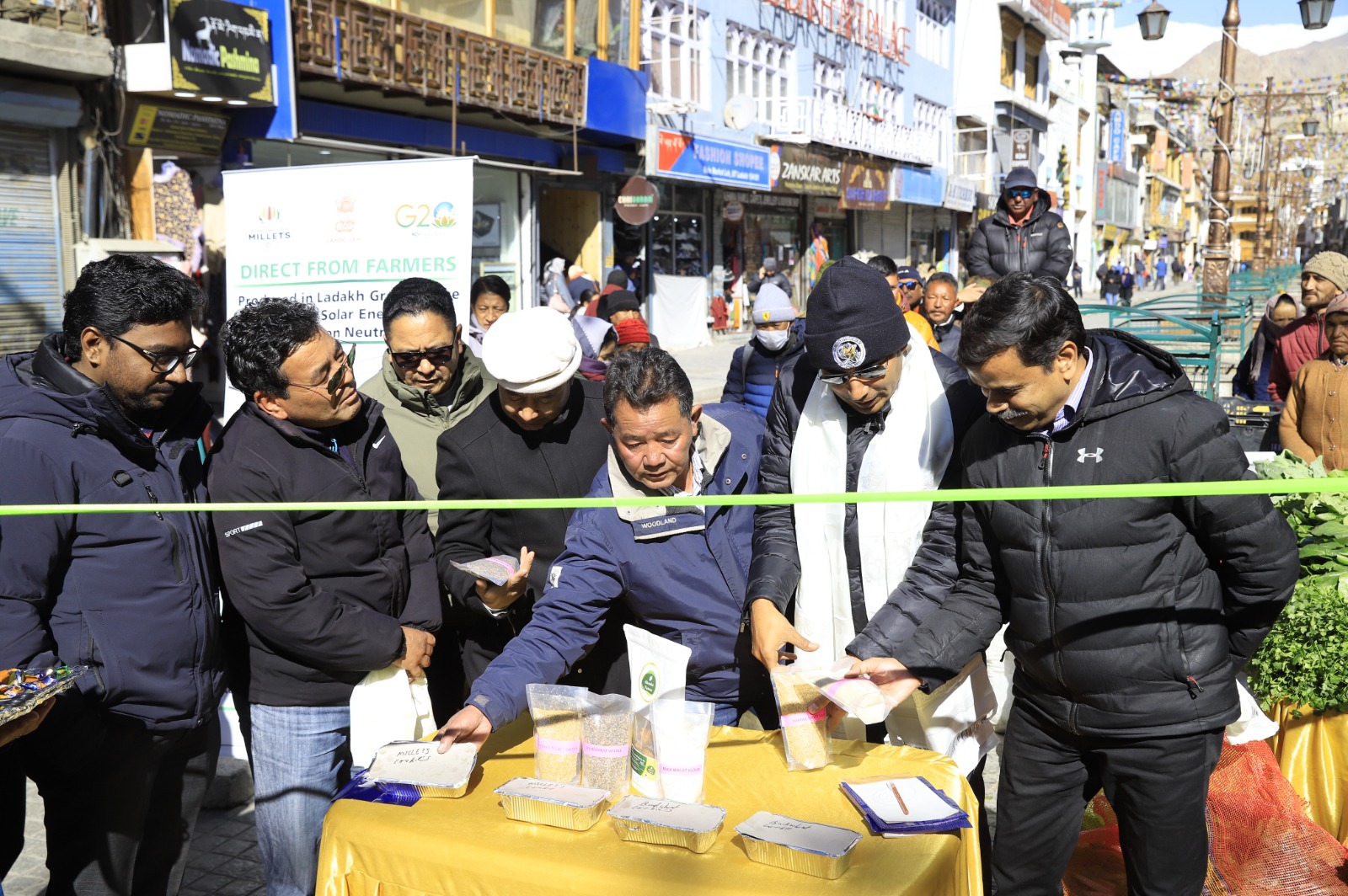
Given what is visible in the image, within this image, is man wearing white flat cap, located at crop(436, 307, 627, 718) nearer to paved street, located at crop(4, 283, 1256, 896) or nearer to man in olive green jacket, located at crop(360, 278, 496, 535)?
man in olive green jacket, located at crop(360, 278, 496, 535)

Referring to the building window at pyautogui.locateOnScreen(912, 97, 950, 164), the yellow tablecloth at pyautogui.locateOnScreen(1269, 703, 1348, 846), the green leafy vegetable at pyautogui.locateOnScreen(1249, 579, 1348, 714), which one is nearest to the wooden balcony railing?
the green leafy vegetable at pyautogui.locateOnScreen(1249, 579, 1348, 714)

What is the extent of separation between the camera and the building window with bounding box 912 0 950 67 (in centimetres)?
3444

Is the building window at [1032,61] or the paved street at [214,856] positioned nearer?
the paved street at [214,856]

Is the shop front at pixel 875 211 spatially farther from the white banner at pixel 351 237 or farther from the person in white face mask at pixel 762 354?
the white banner at pixel 351 237

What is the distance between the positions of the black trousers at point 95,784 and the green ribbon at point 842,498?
0.49 m

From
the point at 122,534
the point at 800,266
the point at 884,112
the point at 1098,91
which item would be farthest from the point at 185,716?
the point at 1098,91

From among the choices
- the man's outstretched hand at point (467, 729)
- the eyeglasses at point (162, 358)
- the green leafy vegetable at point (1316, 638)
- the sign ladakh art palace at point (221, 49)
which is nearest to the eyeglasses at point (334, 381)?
the eyeglasses at point (162, 358)

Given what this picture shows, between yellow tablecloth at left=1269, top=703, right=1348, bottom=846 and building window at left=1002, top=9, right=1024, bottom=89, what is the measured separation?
4154 centimetres

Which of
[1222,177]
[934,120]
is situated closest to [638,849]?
[1222,177]

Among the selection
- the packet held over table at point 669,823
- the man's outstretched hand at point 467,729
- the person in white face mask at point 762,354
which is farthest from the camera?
the person in white face mask at point 762,354

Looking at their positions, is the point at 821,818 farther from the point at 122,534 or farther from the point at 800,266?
the point at 800,266

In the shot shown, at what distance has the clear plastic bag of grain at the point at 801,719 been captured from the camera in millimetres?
2494

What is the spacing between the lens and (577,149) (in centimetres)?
1852

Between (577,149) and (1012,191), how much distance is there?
12.2 meters
